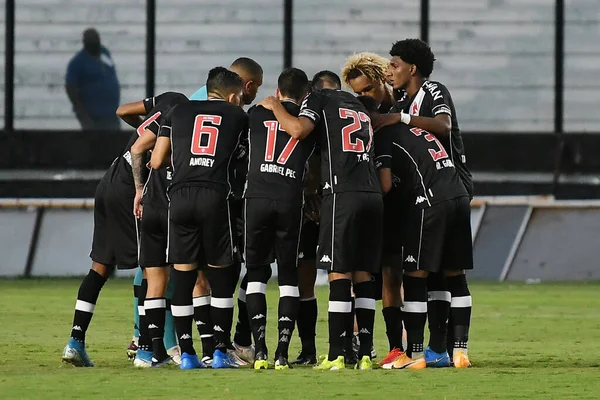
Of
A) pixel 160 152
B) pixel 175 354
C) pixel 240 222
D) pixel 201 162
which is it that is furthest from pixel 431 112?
pixel 175 354

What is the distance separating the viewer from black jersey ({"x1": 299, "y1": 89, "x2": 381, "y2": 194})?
942 centimetres

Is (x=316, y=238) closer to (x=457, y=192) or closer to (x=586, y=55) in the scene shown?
(x=457, y=192)

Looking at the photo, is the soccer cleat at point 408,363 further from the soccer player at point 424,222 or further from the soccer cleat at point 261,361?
the soccer cleat at point 261,361

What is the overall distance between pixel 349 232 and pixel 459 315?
0.99 m

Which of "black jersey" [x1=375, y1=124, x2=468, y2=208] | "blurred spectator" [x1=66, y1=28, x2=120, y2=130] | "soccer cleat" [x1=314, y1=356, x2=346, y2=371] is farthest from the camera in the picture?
"blurred spectator" [x1=66, y1=28, x2=120, y2=130]

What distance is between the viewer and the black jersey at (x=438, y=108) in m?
9.86

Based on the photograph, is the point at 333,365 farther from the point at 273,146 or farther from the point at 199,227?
the point at 273,146

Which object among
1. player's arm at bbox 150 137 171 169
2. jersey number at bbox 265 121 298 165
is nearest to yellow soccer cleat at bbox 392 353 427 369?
jersey number at bbox 265 121 298 165

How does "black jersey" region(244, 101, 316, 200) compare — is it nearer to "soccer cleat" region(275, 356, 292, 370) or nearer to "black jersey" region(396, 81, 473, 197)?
"black jersey" region(396, 81, 473, 197)

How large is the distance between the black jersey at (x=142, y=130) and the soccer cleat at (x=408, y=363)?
6.74 ft

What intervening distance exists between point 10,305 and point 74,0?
799cm

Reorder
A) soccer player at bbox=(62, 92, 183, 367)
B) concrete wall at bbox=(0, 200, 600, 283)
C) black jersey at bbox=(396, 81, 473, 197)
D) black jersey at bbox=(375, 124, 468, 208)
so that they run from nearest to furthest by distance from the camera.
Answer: black jersey at bbox=(375, 124, 468, 208)
black jersey at bbox=(396, 81, 473, 197)
soccer player at bbox=(62, 92, 183, 367)
concrete wall at bbox=(0, 200, 600, 283)

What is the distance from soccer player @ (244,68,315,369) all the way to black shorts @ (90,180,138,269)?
995mm

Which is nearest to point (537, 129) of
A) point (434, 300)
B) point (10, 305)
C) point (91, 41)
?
point (91, 41)
